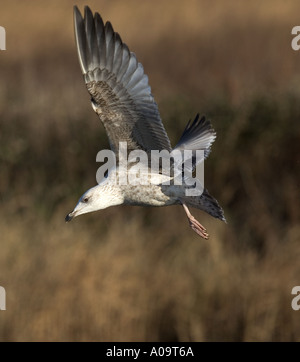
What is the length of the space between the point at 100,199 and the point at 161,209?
11.9 ft

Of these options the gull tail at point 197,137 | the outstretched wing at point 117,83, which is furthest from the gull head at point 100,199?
the gull tail at point 197,137

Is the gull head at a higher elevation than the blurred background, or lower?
lower

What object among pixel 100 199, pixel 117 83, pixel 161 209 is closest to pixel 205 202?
pixel 100 199

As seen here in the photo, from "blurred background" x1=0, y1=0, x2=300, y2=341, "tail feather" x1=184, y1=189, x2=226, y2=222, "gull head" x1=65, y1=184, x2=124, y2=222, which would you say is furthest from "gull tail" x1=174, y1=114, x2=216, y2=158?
"blurred background" x1=0, y1=0, x2=300, y2=341

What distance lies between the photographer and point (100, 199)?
3.99 metres

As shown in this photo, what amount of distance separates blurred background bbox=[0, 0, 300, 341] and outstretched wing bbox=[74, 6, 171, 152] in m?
2.84

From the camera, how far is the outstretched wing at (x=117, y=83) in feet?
13.0

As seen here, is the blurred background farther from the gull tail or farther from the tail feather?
the tail feather

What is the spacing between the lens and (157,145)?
404 cm

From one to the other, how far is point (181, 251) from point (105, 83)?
11.4 feet

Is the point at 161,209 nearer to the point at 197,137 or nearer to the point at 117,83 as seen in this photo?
the point at 197,137

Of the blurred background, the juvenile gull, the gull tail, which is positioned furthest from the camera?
the blurred background

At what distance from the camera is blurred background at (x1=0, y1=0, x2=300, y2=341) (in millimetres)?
6746
